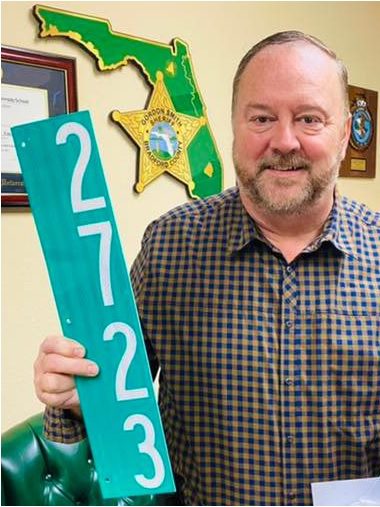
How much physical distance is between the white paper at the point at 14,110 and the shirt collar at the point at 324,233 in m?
0.62

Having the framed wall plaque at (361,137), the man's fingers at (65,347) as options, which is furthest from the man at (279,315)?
the framed wall plaque at (361,137)

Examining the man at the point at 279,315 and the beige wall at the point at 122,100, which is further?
the beige wall at the point at 122,100

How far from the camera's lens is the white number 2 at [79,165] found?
56cm

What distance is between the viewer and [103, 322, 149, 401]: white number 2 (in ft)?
1.92

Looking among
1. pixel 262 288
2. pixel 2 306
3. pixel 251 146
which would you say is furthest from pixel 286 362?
pixel 2 306

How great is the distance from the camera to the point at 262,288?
37.3 inches

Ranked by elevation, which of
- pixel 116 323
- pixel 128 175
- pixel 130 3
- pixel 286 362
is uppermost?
pixel 130 3

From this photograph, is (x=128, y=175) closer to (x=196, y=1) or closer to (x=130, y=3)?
(x=130, y=3)

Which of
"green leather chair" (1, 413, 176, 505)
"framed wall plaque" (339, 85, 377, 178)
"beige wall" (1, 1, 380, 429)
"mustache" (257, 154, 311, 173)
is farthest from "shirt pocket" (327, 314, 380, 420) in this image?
"framed wall plaque" (339, 85, 377, 178)

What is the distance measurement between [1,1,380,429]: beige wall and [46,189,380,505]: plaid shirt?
0.48 m

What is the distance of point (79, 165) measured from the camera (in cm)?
57

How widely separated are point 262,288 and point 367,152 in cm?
181

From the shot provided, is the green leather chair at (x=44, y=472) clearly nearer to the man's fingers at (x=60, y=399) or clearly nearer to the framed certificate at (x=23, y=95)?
the man's fingers at (x=60, y=399)

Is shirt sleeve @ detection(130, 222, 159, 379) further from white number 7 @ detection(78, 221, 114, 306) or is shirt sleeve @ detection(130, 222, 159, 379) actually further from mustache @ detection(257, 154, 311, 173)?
white number 7 @ detection(78, 221, 114, 306)
